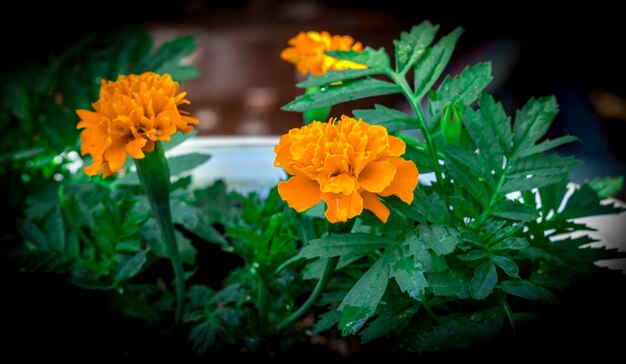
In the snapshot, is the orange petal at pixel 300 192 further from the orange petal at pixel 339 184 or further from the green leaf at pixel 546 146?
the green leaf at pixel 546 146

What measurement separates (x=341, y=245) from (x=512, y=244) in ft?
0.34

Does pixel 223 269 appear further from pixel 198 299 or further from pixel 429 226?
pixel 429 226

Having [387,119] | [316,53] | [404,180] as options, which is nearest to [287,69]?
[316,53]

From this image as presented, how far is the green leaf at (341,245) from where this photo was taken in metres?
0.38

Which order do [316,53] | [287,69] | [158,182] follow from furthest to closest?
[287,69]
[316,53]
[158,182]

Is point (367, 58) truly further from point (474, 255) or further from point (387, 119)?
point (474, 255)

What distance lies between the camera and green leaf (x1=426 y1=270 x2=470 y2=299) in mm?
377

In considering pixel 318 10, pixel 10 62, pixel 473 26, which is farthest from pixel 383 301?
pixel 318 10

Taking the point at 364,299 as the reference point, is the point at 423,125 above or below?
above

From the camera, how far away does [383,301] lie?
46 cm

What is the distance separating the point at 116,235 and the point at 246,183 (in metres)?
0.25

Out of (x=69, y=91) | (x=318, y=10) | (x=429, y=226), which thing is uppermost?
(x=318, y=10)

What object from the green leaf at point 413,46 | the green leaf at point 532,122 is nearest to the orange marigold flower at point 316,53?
the green leaf at point 413,46

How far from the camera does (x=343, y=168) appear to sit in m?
0.33
